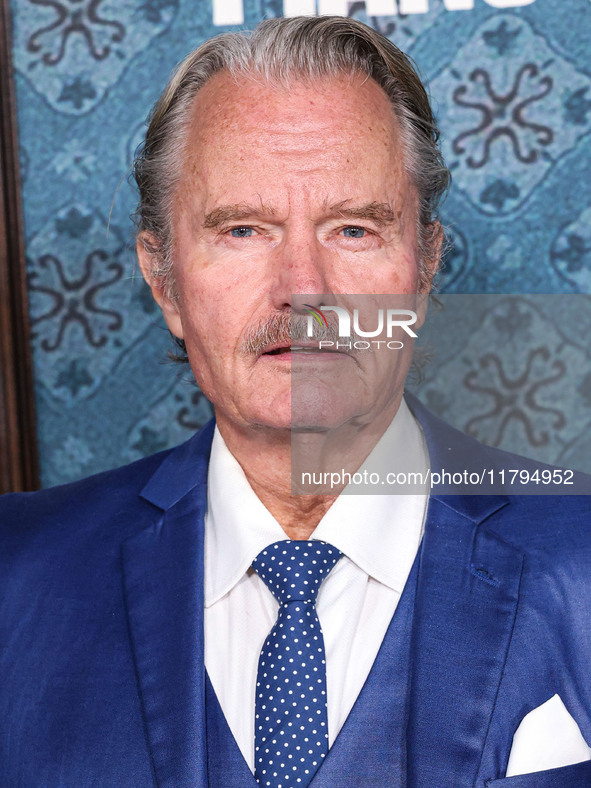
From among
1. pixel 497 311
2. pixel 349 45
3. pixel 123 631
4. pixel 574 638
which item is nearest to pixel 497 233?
pixel 497 311

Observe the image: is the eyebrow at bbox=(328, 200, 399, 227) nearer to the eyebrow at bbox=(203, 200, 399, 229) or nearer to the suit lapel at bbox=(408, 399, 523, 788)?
the eyebrow at bbox=(203, 200, 399, 229)

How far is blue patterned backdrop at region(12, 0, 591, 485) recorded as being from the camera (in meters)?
1.80

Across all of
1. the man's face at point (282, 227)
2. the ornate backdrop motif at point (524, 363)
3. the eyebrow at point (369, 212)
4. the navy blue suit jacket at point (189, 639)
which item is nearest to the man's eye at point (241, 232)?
the man's face at point (282, 227)

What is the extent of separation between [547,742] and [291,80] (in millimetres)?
972

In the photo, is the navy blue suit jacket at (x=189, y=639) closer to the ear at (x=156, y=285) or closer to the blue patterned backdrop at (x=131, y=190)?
the ear at (x=156, y=285)

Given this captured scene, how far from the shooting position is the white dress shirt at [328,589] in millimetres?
1228

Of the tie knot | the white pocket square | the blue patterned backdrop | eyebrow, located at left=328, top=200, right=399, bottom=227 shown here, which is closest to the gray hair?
eyebrow, located at left=328, top=200, right=399, bottom=227

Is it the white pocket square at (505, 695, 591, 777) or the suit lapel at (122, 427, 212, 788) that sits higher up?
the suit lapel at (122, 427, 212, 788)

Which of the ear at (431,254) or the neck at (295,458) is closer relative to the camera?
the neck at (295,458)

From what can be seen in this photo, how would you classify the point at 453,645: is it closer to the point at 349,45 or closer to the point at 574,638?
the point at 574,638

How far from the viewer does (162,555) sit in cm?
133

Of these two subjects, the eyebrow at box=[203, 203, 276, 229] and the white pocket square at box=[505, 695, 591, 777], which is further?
the eyebrow at box=[203, 203, 276, 229]

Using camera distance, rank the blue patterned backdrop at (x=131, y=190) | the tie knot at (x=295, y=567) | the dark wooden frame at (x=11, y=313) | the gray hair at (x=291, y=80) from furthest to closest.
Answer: the dark wooden frame at (x=11, y=313)
the blue patterned backdrop at (x=131, y=190)
the gray hair at (x=291, y=80)
the tie knot at (x=295, y=567)

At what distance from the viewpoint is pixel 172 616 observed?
4.15 ft
